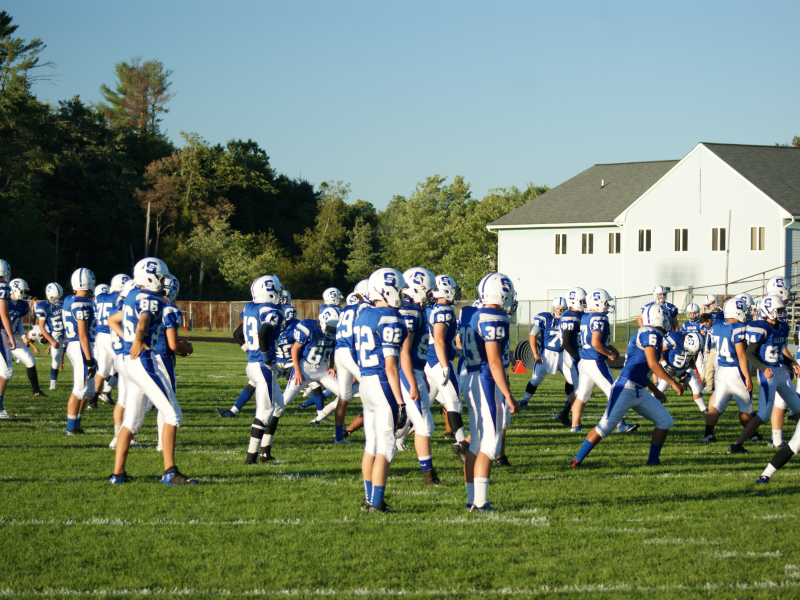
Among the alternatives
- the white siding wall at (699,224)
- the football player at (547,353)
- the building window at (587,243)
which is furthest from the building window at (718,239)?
the football player at (547,353)

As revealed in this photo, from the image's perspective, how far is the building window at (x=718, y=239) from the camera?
129 ft

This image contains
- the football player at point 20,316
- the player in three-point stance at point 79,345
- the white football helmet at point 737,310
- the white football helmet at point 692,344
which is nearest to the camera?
the white football helmet at point 737,310

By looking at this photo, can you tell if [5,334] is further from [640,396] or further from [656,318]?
[656,318]

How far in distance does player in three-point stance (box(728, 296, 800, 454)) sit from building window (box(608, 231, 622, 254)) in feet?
113

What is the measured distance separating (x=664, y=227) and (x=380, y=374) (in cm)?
3770

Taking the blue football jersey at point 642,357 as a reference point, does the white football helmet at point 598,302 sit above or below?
above

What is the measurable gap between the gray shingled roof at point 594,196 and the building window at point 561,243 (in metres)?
0.81

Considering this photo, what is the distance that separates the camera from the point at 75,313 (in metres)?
10.5

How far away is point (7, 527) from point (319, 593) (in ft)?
9.02

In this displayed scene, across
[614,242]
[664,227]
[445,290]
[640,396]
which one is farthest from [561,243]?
[445,290]

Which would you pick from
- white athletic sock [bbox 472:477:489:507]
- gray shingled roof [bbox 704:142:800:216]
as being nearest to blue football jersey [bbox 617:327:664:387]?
white athletic sock [bbox 472:477:489:507]

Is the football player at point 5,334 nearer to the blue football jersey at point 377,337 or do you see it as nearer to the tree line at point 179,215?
the blue football jersey at point 377,337

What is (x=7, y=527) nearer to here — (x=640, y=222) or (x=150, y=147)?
(x=640, y=222)

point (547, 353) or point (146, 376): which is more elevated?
point (146, 376)
